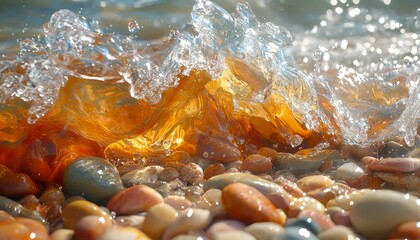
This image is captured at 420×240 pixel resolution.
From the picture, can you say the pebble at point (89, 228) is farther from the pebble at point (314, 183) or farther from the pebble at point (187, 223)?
the pebble at point (314, 183)

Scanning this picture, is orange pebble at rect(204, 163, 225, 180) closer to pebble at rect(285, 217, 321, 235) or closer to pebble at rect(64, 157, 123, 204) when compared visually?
pebble at rect(64, 157, 123, 204)

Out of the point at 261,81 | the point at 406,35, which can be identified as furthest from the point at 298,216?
the point at 406,35

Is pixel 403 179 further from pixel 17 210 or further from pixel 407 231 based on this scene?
pixel 17 210

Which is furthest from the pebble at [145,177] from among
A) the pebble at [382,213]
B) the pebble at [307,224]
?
the pebble at [382,213]

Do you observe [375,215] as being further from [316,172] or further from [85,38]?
[85,38]

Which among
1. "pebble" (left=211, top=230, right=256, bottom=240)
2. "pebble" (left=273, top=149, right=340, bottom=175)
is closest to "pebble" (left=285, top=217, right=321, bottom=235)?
"pebble" (left=211, top=230, right=256, bottom=240)
